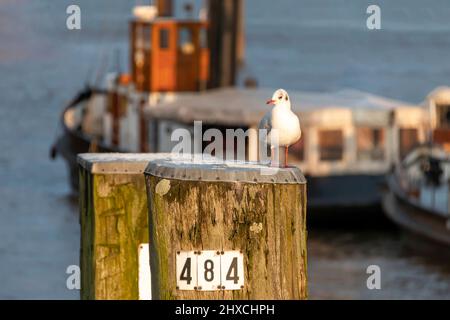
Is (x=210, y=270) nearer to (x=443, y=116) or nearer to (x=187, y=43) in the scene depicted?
(x=443, y=116)

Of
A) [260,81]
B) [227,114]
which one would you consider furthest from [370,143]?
[260,81]

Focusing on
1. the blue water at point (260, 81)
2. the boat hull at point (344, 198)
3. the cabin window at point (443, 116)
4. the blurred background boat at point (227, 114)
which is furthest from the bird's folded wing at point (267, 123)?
the cabin window at point (443, 116)

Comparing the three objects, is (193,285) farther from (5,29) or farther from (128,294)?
(5,29)

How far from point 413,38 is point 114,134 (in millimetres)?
101540

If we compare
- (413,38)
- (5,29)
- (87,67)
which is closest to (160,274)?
(87,67)

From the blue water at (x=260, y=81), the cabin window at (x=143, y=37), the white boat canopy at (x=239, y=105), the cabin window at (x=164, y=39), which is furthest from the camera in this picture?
the cabin window at (x=143, y=37)

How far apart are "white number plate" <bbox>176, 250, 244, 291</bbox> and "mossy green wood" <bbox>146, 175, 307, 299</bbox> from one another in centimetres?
2

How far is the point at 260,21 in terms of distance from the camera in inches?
7229

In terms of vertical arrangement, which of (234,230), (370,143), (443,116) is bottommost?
(370,143)

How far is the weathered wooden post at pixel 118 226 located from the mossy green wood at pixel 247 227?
37.5 inches

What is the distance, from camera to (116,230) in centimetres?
823

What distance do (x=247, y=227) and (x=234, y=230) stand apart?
0.18 feet

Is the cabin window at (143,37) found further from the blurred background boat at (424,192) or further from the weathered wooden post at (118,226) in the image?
the weathered wooden post at (118,226)

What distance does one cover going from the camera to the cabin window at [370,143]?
32.3m
